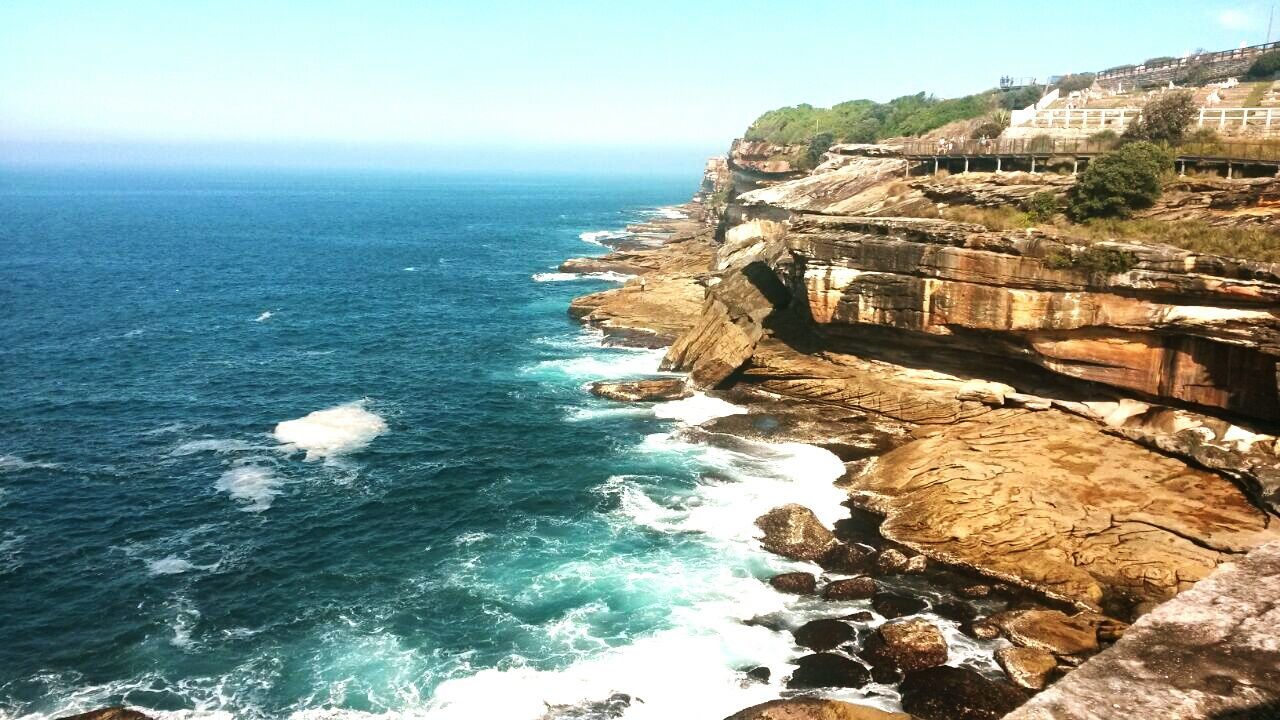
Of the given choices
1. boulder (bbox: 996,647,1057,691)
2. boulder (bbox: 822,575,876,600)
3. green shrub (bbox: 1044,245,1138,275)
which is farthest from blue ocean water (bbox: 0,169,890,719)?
green shrub (bbox: 1044,245,1138,275)

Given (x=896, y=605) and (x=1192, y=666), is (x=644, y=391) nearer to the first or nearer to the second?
(x=896, y=605)

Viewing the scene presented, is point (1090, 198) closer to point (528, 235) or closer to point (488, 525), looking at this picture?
point (488, 525)

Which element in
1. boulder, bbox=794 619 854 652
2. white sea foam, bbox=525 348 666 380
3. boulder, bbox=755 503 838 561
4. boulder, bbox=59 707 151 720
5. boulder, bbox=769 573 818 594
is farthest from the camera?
white sea foam, bbox=525 348 666 380

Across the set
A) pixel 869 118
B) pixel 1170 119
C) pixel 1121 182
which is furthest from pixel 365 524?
pixel 869 118

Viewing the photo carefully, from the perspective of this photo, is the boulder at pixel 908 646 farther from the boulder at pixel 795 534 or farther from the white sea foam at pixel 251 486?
the white sea foam at pixel 251 486

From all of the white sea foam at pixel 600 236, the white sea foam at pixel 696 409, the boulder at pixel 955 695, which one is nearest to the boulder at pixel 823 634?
the boulder at pixel 955 695

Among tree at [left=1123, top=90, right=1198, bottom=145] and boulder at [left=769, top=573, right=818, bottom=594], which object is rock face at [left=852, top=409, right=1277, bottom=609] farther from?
tree at [left=1123, top=90, right=1198, bottom=145]
